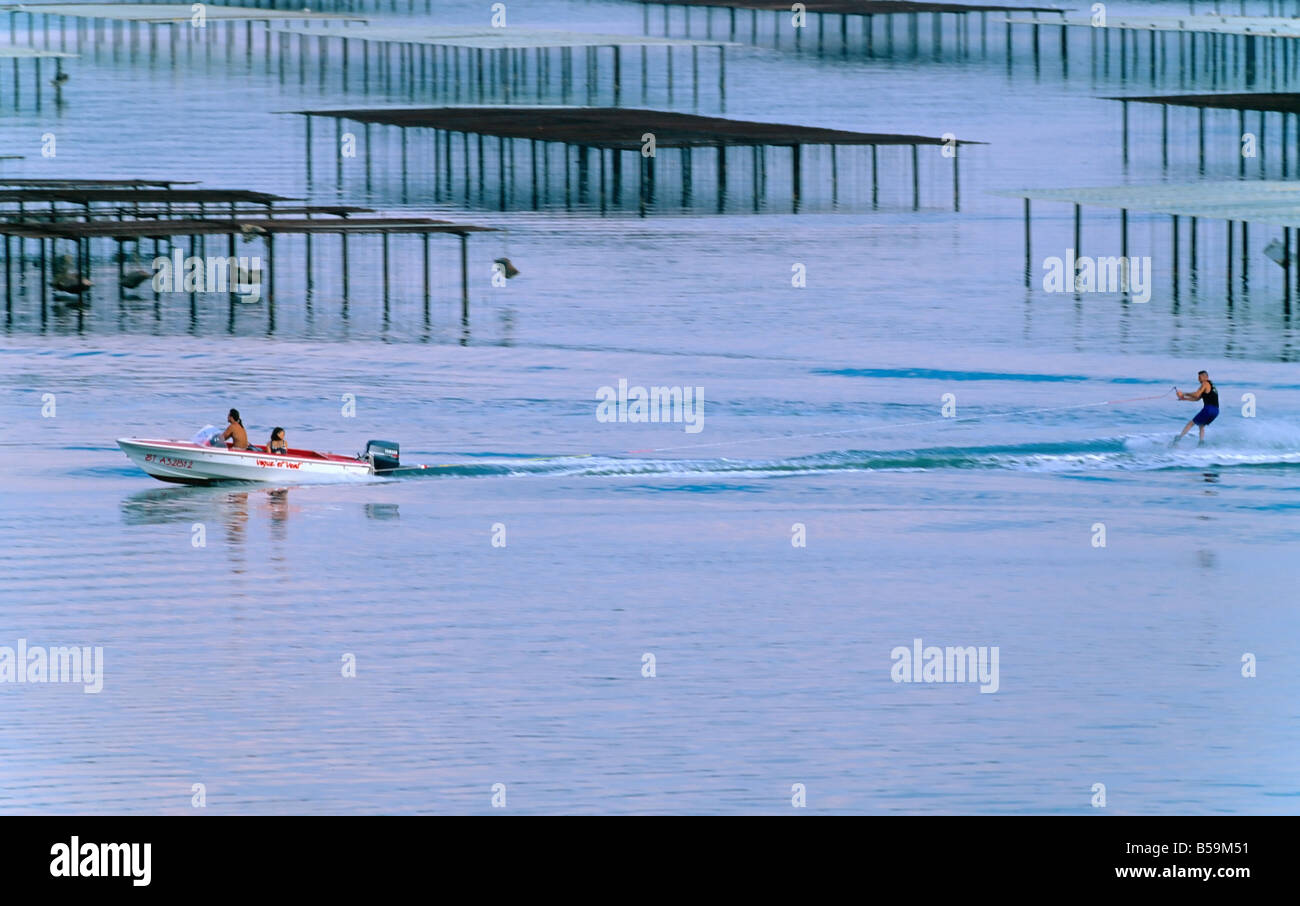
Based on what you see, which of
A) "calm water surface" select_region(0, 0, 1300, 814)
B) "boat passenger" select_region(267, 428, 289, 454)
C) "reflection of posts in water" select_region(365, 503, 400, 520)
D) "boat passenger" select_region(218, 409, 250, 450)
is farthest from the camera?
"boat passenger" select_region(267, 428, 289, 454)

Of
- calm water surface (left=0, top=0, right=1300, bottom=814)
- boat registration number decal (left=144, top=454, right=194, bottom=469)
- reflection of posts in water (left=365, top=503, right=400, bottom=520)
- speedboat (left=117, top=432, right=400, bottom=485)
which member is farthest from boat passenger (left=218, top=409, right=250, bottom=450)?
reflection of posts in water (left=365, top=503, right=400, bottom=520)

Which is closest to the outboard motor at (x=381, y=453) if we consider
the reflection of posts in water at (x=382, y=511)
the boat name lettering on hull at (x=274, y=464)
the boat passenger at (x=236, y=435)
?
the reflection of posts in water at (x=382, y=511)

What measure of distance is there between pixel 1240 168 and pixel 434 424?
8361cm

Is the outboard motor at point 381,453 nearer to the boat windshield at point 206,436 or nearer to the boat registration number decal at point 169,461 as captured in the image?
the boat windshield at point 206,436

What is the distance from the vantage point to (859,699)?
1635 inches

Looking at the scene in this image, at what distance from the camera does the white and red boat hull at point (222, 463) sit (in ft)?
188

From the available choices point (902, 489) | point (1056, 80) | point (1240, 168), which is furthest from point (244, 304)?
point (1056, 80)

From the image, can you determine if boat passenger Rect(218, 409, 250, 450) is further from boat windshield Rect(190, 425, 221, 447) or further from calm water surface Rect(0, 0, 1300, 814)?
calm water surface Rect(0, 0, 1300, 814)

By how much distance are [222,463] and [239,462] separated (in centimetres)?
44

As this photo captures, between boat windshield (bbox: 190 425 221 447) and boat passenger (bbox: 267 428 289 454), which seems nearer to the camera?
boat passenger (bbox: 267 428 289 454)

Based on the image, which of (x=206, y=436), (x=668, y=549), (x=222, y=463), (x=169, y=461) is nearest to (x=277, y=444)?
(x=222, y=463)

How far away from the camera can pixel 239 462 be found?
57.3m

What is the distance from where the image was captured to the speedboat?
188 ft
